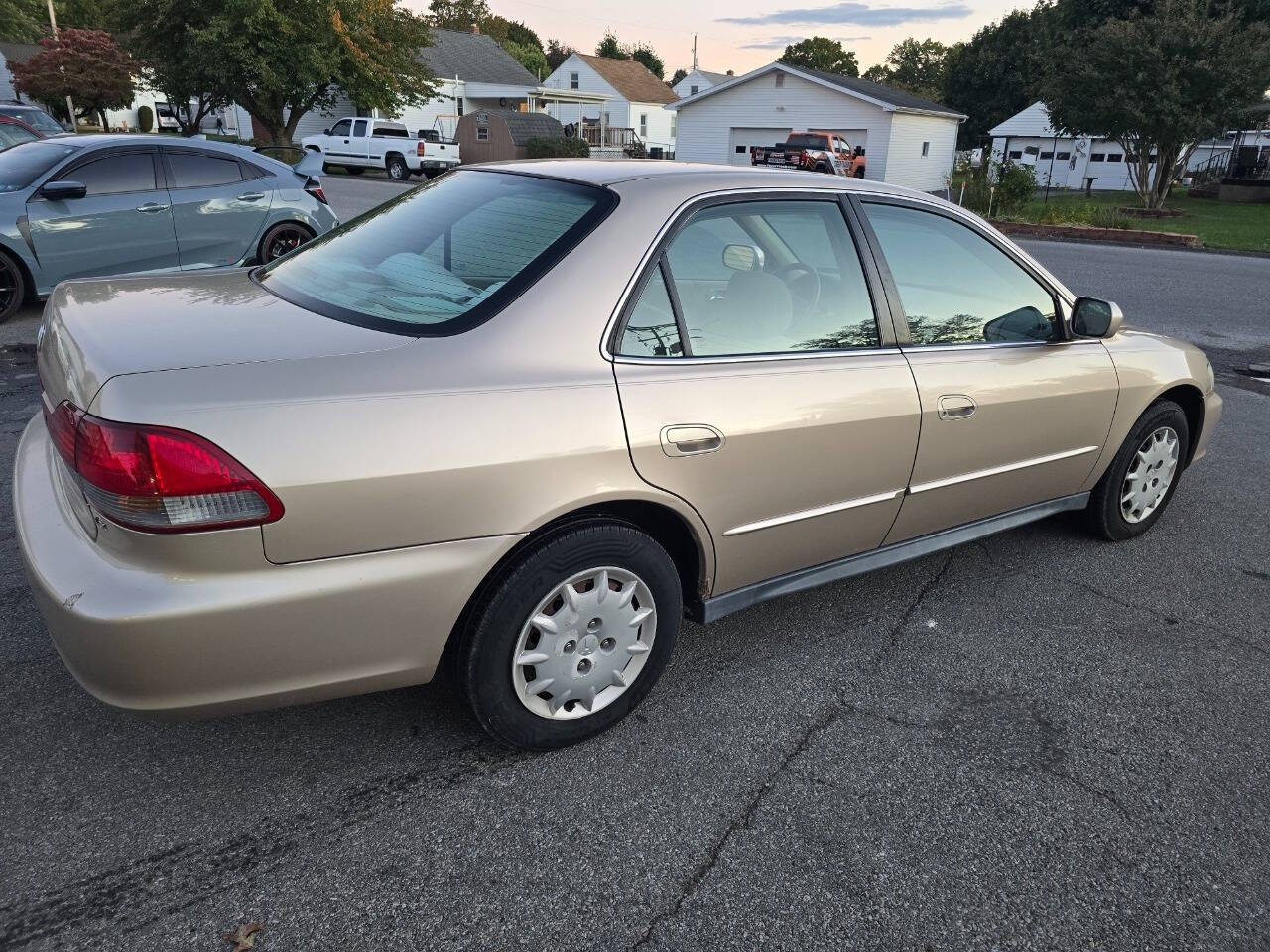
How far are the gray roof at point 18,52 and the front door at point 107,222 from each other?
60.9 metres

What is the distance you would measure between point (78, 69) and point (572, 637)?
48.7 m

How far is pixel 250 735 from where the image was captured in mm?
2773

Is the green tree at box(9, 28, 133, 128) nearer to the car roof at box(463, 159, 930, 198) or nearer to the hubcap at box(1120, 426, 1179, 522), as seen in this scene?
the car roof at box(463, 159, 930, 198)

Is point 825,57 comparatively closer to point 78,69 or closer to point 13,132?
point 78,69

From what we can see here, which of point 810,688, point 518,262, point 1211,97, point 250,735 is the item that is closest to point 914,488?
point 810,688

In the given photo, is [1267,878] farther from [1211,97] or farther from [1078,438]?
[1211,97]

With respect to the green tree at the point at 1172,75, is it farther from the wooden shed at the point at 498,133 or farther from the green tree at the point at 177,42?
the green tree at the point at 177,42

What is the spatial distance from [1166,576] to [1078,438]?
2.70 feet

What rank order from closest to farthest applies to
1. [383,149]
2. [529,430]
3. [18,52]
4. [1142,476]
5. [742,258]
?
1. [529,430]
2. [742,258]
3. [1142,476]
4. [383,149]
5. [18,52]

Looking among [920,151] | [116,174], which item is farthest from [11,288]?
[920,151]

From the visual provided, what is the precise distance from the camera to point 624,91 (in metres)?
63.2

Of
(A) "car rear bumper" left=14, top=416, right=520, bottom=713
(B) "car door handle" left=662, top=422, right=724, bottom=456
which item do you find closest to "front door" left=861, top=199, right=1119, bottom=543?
(B) "car door handle" left=662, top=422, right=724, bottom=456

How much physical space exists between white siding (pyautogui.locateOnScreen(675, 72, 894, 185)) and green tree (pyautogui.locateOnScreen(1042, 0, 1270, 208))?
38.1ft

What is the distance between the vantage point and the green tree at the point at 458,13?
3401 inches
